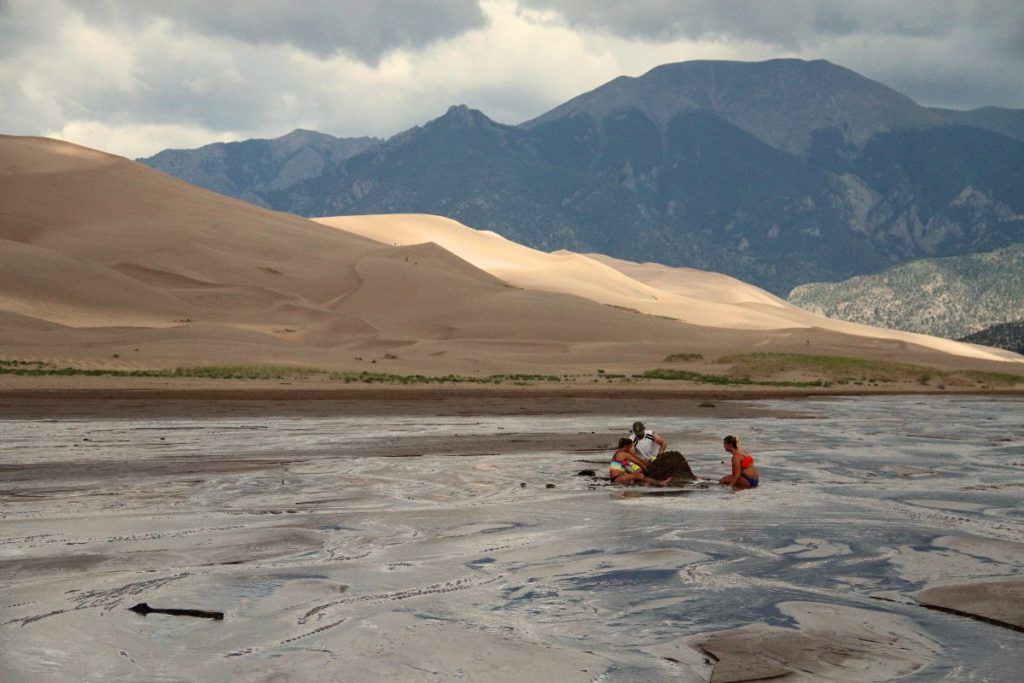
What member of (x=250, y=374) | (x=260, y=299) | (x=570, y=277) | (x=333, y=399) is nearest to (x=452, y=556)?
(x=333, y=399)

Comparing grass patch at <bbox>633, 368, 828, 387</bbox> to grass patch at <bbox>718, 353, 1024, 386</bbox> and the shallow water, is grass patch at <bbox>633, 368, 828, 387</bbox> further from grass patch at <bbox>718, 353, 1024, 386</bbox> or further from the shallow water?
the shallow water

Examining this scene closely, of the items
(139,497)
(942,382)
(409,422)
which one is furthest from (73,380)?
(942,382)

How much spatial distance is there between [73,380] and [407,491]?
32432 mm

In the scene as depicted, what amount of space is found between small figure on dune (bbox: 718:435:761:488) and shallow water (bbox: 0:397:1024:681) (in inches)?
10.9

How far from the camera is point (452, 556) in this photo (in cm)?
1358

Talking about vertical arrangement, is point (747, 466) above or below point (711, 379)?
below

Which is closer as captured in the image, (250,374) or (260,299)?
(250,374)

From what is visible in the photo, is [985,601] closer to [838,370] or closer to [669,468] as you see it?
[669,468]

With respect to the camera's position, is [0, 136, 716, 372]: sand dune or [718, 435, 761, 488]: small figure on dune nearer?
[718, 435, 761, 488]: small figure on dune

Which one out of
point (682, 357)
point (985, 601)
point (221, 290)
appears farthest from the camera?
point (221, 290)

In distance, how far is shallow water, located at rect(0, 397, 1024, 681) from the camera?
9227 mm

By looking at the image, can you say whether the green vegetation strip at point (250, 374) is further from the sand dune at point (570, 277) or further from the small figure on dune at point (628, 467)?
the sand dune at point (570, 277)

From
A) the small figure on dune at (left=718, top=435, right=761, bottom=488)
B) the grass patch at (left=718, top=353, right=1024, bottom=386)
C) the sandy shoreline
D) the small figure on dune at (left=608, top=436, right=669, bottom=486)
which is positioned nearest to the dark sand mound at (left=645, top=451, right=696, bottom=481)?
→ the small figure on dune at (left=608, top=436, right=669, bottom=486)

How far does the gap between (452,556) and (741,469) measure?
8217 millimetres
